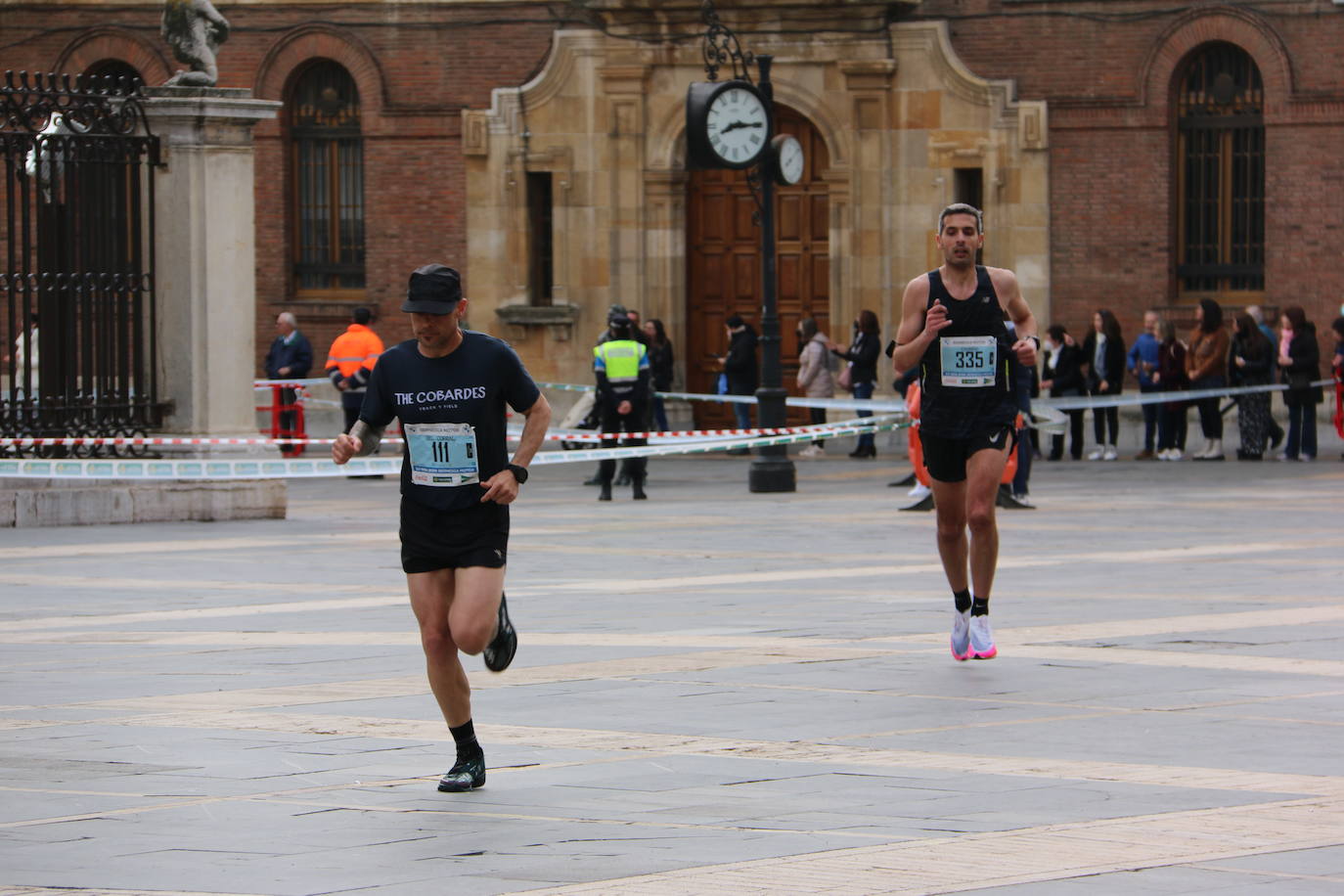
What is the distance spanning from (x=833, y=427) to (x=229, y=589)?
27.4 feet

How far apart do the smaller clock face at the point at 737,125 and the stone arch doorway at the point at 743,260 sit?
20.0ft

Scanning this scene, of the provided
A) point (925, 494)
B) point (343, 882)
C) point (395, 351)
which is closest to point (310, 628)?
point (395, 351)

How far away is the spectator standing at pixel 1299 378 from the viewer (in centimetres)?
2364

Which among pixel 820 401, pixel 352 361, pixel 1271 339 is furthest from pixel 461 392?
pixel 1271 339

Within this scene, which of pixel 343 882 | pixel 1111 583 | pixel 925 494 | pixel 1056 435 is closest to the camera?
pixel 343 882

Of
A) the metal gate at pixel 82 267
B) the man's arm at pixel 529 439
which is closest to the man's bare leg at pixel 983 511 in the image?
the man's arm at pixel 529 439

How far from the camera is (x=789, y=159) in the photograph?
2181 centimetres

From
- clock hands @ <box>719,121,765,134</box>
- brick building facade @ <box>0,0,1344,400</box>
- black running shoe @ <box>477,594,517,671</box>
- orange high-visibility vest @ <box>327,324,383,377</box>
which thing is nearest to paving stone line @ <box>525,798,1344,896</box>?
black running shoe @ <box>477,594,517,671</box>

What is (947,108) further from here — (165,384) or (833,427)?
(165,384)

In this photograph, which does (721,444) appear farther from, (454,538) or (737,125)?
(454,538)

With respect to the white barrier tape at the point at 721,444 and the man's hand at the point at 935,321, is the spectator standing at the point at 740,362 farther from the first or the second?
the man's hand at the point at 935,321

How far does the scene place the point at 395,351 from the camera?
7.65m

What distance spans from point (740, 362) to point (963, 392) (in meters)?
15.5

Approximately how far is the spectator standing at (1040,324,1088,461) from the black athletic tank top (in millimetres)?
14840
